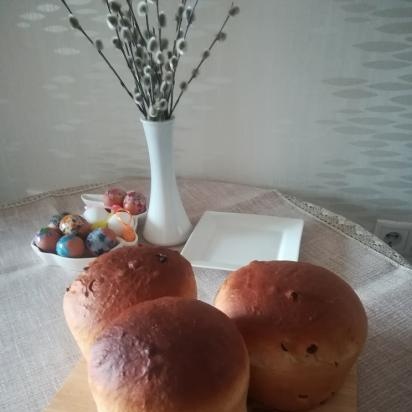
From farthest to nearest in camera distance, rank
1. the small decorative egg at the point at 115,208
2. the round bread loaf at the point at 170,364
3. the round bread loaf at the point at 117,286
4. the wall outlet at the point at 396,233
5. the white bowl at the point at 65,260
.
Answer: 1. the wall outlet at the point at 396,233
2. the small decorative egg at the point at 115,208
3. the white bowl at the point at 65,260
4. the round bread loaf at the point at 117,286
5. the round bread loaf at the point at 170,364

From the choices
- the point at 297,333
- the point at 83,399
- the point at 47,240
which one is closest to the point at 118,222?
the point at 47,240

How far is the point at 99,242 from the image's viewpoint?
73 centimetres

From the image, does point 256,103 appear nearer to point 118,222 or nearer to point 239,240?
point 239,240

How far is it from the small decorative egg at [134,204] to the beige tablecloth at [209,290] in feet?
0.44

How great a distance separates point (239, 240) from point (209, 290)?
0.18 m

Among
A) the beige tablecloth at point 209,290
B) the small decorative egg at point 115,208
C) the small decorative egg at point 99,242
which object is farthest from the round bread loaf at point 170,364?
the small decorative egg at point 115,208

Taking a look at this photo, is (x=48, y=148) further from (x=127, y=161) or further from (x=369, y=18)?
(x=369, y=18)

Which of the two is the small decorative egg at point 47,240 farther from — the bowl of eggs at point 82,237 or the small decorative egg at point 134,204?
the small decorative egg at point 134,204

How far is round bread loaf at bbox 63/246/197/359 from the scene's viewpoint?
1.51ft

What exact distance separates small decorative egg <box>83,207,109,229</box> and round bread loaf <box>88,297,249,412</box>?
0.42m

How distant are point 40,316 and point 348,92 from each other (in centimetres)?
86

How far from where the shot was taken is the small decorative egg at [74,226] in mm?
749

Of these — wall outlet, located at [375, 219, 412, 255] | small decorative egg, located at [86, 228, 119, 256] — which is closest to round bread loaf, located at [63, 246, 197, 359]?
small decorative egg, located at [86, 228, 119, 256]

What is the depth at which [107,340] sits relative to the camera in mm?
378
